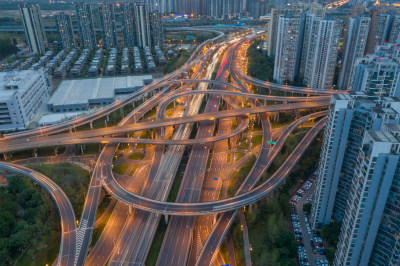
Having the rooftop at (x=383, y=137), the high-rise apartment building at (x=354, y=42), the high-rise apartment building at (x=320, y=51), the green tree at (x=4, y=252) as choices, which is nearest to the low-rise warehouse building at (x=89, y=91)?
the green tree at (x=4, y=252)

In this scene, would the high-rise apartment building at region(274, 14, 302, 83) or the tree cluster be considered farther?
the high-rise apartment building at region(274, 14, 302, 83)

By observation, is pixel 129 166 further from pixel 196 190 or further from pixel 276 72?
pixel 276 72

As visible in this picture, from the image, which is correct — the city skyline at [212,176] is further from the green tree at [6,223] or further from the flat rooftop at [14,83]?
the flat rooftop at [14,83]

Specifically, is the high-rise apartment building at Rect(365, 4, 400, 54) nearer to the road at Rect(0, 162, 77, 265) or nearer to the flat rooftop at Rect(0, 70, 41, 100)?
the road at Rect(0, 162, 77, 265)

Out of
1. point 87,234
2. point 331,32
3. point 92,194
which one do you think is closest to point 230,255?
point 87,234

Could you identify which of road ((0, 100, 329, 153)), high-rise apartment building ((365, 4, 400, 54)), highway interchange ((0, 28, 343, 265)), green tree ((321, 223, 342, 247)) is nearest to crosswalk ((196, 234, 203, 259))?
highway interchange ((0, 28, 343, 265))
